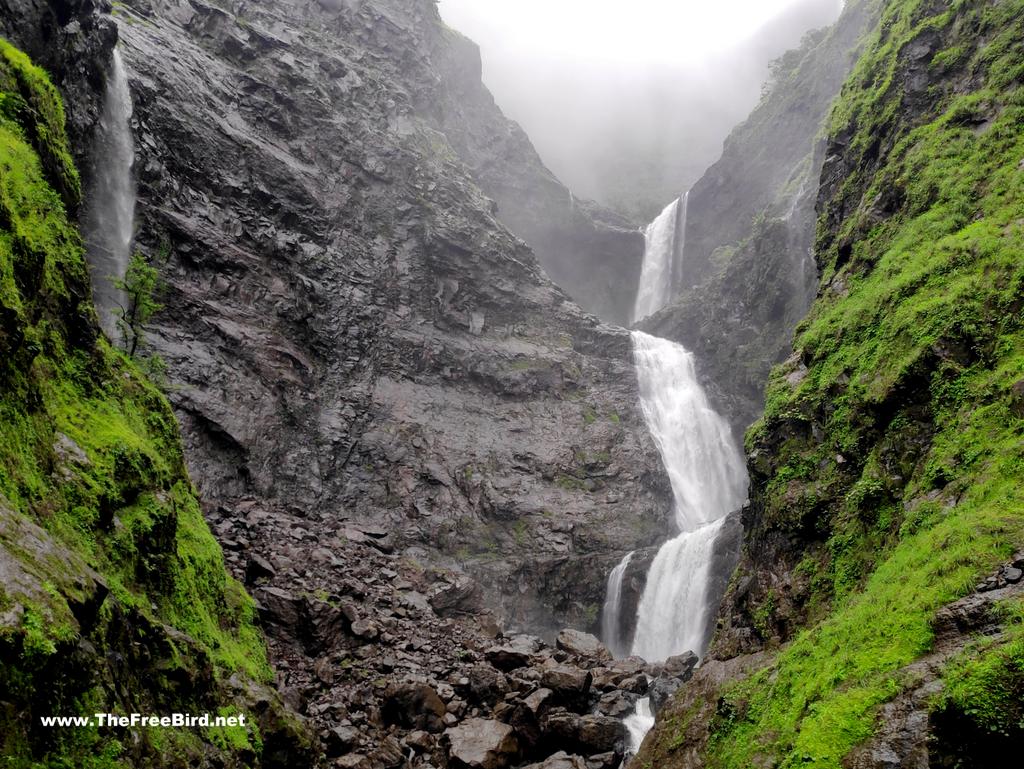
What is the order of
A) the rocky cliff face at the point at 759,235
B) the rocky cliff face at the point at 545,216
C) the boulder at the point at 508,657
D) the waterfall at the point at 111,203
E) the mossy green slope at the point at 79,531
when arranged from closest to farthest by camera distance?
1. the mossy green slope at the point at 79,531
2. the boulder at the point at 508,657
3. the waterfall at the point at 111,203
4. the rocky cliff face at the point at 759,235
5. the rocky cliff face at the point at 545,216

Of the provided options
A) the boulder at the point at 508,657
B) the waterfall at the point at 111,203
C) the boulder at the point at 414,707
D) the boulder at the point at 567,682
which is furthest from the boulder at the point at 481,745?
the waterfall at the point at 111,203

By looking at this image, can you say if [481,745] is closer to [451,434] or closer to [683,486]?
[451,434]

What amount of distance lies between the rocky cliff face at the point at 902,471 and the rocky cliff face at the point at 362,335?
1865cm

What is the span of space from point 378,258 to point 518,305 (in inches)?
413

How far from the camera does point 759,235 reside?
48.8 meters

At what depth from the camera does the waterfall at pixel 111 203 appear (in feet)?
90.6

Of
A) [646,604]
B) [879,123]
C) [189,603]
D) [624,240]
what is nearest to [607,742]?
[189,603]

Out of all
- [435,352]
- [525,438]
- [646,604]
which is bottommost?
[646,604]

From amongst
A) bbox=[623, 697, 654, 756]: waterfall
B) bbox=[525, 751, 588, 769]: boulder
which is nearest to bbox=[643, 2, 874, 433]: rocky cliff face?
bbox=[623, 697, 654, 756]: waterfall

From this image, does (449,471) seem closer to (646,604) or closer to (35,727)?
(646,604)

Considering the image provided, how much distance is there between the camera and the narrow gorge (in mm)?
7699

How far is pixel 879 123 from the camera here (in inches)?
822

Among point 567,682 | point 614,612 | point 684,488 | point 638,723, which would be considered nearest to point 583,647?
point 638,723

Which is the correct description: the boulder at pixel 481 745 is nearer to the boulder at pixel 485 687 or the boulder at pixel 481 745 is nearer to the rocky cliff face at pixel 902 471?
the boulder at pixel 485 687
